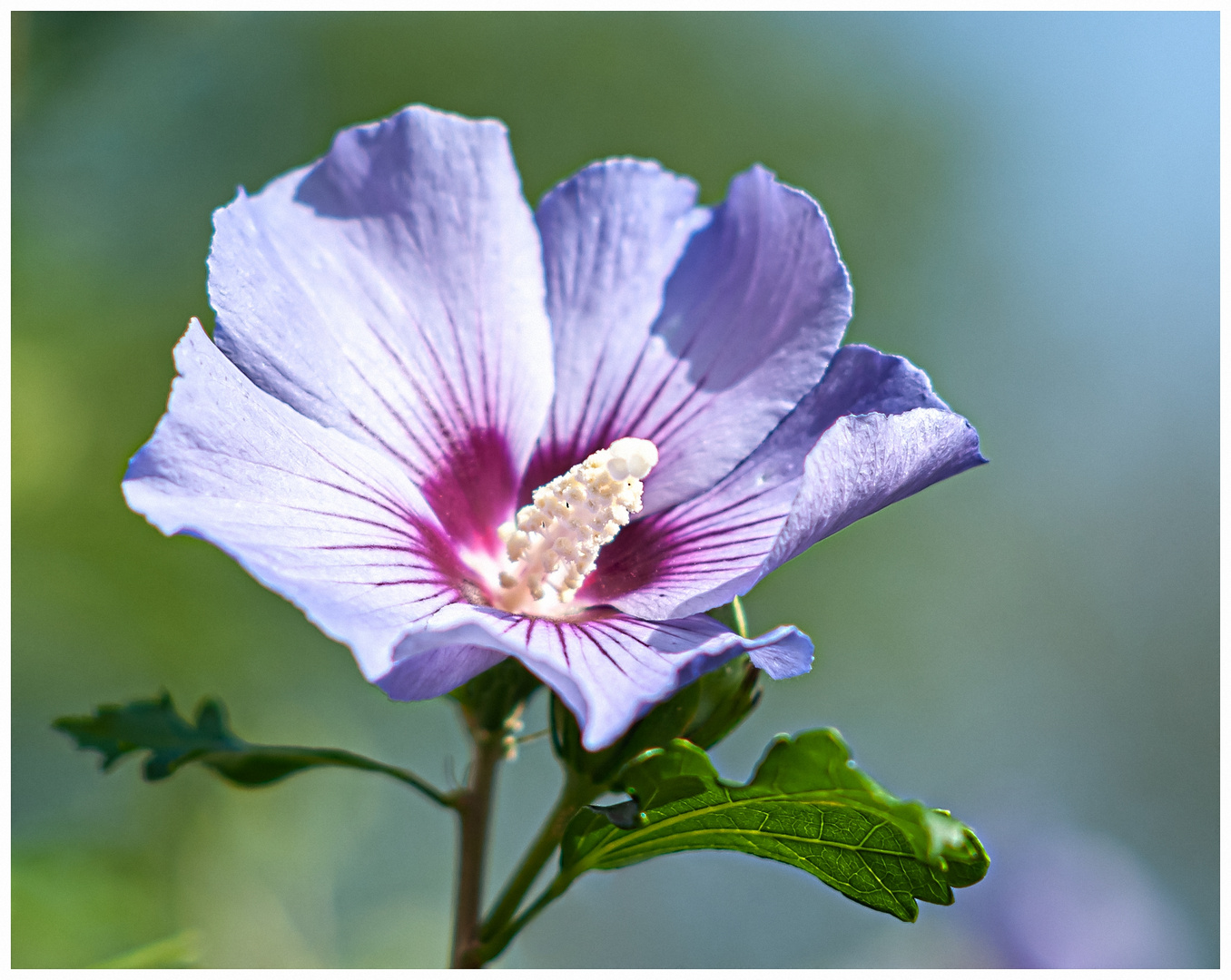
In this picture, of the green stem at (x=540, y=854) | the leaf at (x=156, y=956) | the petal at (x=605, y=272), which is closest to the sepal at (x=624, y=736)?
the green stem at (x=540, y=854)

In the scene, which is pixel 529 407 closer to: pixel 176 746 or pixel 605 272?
pixel 605 272

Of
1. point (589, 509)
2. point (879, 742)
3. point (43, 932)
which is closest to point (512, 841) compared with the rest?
point (879, 742)

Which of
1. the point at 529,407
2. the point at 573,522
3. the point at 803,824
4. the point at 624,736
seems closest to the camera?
the point at 803,824

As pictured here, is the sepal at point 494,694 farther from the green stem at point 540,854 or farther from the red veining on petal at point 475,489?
the red veining on petal at point 475,489

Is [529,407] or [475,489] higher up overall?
[529,407]

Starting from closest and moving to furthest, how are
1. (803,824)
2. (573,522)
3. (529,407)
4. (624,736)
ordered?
(803,824), (624,736), (573,522), (529,407)

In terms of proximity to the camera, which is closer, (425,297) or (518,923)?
(518,923)

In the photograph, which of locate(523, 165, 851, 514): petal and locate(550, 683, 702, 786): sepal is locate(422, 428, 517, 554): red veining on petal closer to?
locate(523, 165, 851, 514): petal

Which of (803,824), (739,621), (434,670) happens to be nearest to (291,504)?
(434,670)
